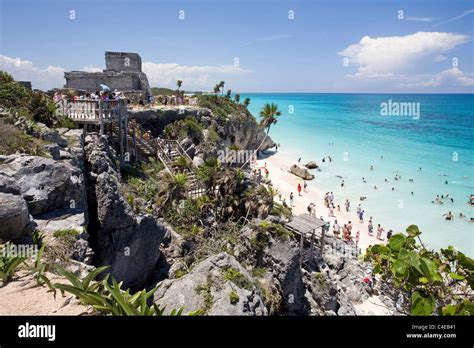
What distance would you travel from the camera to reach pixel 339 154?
53188mm

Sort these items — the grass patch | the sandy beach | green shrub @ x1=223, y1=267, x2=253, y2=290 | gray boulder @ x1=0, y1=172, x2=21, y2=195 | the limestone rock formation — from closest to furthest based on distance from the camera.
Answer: gray boulder @ x1=0, y1=172, x2=21, y2=195
the grass patch
green shrub @ x1=223, y1=267, x2=253, y2=290
the limestone rock formation
the sandy beach

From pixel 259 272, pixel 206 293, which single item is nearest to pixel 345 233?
pixel 259 272

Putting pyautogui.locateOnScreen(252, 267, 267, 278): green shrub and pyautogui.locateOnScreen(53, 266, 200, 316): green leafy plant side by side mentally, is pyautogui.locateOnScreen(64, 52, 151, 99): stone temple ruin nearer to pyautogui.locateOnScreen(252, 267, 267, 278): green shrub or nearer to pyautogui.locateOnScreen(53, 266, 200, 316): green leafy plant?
pyautogui.locateOnScreen(252, 267, 267, 278): green shrub

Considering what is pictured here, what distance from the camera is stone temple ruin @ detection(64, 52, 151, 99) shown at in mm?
29891

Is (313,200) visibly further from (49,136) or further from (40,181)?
(40,181)

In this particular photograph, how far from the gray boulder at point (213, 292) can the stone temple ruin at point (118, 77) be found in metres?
25.8

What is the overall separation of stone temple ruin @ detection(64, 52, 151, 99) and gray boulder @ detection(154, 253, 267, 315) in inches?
1015

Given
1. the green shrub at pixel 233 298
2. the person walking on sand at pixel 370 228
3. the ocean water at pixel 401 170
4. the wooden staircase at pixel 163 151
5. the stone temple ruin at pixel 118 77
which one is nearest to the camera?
the green shrub at pixel 233 298

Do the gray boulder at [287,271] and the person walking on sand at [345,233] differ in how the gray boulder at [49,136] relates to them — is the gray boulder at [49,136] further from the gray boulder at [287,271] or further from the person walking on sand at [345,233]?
the person walking on sand at [345,233]

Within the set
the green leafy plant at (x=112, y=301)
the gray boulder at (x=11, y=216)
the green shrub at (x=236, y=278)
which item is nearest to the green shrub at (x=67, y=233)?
the gray boulder at (x=11, y=216)

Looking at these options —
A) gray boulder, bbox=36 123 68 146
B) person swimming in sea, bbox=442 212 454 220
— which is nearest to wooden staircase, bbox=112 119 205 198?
gray boulder, bbox=36 123 68 146

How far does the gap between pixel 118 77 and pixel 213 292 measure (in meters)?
28.5

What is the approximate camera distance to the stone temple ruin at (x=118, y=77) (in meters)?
29.9
